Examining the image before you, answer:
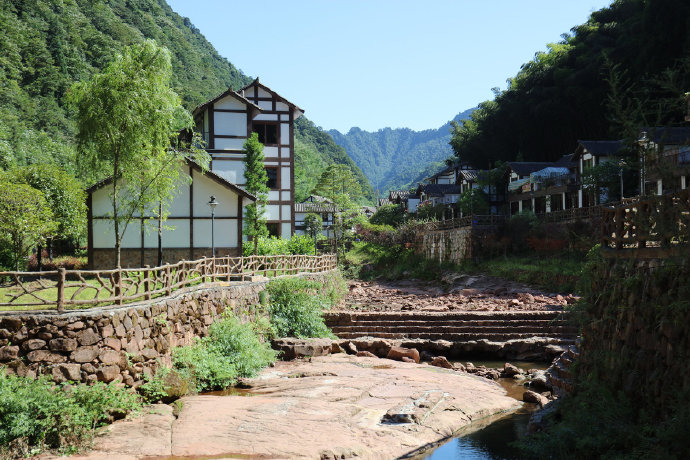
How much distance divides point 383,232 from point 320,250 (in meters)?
6.46

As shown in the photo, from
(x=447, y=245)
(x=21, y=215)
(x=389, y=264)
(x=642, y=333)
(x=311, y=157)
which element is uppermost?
(x=311, y=157)

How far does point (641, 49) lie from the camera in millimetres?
45875

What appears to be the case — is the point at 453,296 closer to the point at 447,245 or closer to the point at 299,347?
the point at 447,245

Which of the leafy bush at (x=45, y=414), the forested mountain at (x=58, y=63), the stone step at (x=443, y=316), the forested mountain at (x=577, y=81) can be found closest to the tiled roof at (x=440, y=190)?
the forested mountain at (x=577, y=81)

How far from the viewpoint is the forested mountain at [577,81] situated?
145ft

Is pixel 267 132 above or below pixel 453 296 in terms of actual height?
above

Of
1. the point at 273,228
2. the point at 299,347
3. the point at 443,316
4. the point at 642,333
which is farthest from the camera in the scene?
the point at 273,228

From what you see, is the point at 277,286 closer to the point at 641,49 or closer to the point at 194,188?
the point at 194,188

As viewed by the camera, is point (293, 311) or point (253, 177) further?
point (253, 177)

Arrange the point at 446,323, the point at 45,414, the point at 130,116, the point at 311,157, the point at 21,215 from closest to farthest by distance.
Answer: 1. the point at 45,414
2. the point at 130,116
3. the point at 21,215
4. the point at 446,323
5. the point at 311,157

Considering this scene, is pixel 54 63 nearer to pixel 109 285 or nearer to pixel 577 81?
pixel 577 81

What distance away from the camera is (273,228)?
117 ft

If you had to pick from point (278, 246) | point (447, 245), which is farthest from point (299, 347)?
point (447, 245)

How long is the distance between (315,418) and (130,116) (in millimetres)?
11164
